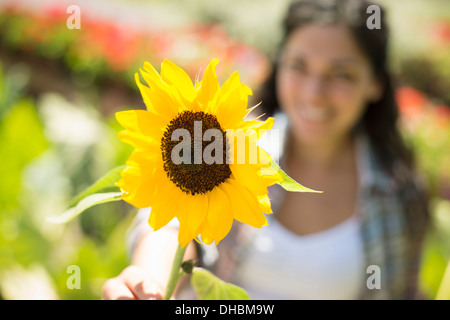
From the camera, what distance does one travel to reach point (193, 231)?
0.93 feet

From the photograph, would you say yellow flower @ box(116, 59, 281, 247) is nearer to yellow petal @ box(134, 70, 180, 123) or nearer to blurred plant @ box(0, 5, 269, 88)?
yellow petal @ box(134, 70, 180, 123)

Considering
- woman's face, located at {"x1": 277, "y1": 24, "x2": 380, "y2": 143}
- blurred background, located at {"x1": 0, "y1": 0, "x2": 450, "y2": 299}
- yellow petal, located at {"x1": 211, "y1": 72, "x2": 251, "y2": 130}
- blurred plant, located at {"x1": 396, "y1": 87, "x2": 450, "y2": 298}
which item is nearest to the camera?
yellow petal, located at {"x1": 211, "y1": 72, "x2": 251, "y2": 130}

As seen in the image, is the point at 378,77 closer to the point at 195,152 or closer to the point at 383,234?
the point at 383,234

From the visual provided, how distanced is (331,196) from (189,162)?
737 mm

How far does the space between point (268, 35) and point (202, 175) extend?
Answer: 107 inches

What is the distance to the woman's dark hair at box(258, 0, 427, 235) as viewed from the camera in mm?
917

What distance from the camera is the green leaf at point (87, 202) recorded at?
30 cm

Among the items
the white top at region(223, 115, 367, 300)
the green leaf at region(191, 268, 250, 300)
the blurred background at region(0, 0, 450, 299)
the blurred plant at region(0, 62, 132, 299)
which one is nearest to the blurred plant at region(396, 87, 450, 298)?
the blurred background at region(0, 0, 450, 299)

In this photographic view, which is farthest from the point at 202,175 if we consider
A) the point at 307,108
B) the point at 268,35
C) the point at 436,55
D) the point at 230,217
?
the point at 436,55

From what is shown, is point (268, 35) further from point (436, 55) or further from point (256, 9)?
point (436, 55)

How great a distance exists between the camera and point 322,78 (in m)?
0.85

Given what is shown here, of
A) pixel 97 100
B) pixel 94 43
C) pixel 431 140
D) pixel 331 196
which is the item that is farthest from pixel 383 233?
pixel 94 43

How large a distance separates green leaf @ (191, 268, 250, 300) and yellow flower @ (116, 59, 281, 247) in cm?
6

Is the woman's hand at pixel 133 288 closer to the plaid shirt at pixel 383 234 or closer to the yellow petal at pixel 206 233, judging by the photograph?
the yellow petal at pixel 206 233
